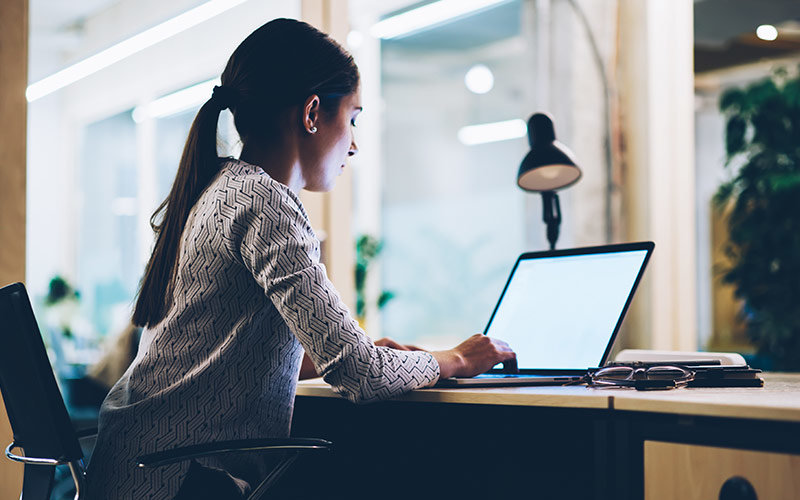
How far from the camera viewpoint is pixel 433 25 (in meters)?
5.68

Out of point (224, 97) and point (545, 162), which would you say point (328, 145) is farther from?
point (545, 162)

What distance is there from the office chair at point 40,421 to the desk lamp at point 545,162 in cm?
103

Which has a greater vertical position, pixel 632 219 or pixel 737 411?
pixel 632 219

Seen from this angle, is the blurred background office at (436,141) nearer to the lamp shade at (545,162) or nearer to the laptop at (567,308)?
the laptop at (567,308)

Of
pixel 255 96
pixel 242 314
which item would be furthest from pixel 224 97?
pixel 242 314

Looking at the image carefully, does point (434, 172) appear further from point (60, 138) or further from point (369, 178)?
point (60, 138)

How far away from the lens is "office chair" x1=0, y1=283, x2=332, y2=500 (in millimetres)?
1176

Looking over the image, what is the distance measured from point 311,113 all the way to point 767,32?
5.64m

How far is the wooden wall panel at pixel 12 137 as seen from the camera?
2.05 metres

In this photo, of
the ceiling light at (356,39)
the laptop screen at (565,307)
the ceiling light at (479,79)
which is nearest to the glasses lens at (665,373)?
the laptop screen at (565,307)

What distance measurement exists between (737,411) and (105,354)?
3163 mm

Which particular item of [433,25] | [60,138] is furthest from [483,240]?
[60,138]

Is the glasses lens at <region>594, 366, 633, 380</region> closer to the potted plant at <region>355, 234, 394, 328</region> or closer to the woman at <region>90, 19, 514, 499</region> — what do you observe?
→ the woman at <region>90, 19, 514, 499</region>

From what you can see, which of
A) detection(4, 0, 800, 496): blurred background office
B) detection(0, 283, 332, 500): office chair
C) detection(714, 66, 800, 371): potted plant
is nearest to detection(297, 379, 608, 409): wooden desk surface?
detection(0, 283, 332, 500): office chair
